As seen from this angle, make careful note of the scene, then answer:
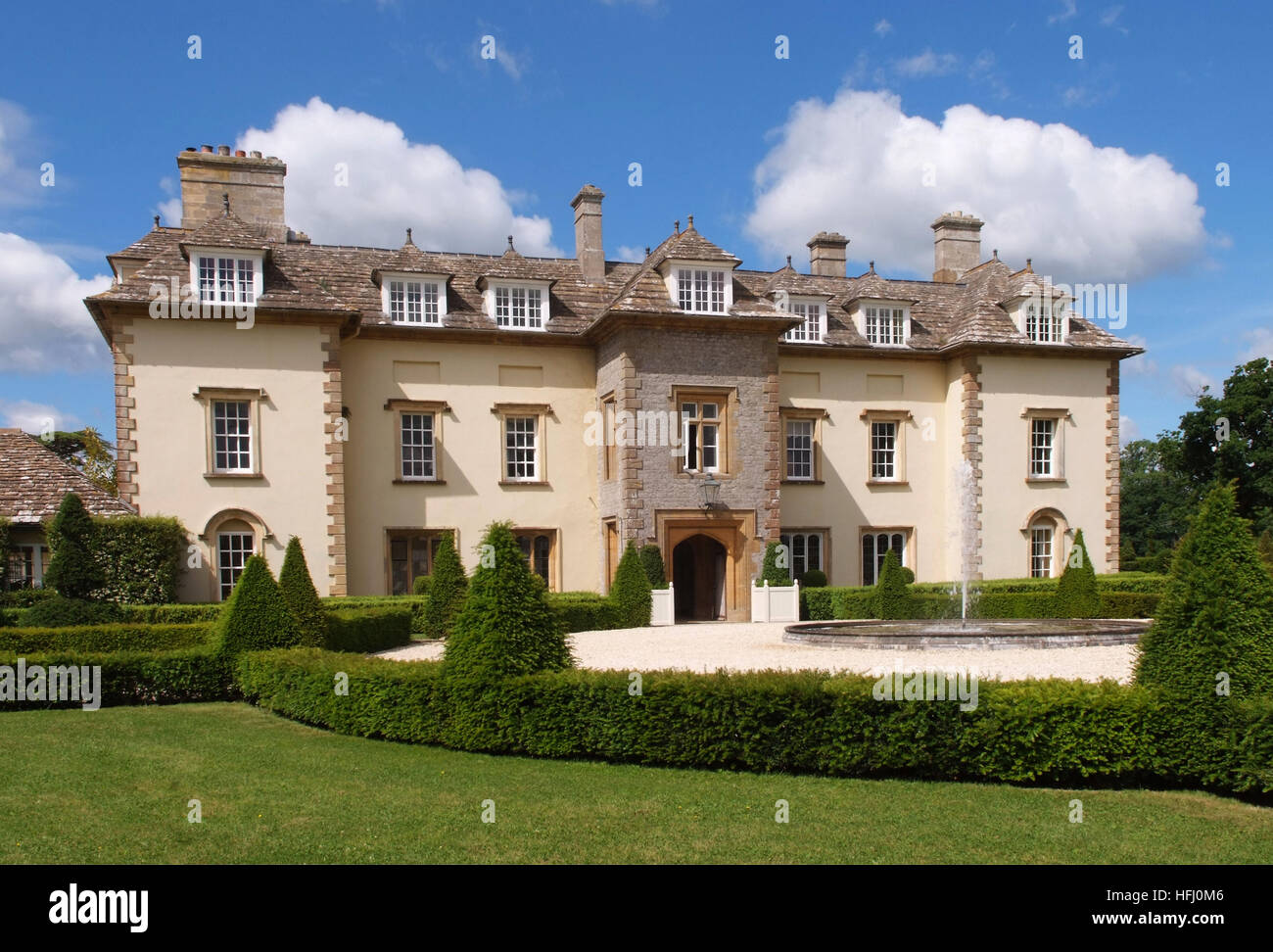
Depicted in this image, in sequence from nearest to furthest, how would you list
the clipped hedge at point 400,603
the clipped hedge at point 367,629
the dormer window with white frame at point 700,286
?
the clipped hedge at point 367,629, the clipped hedge at point 400,603, the dormer window with white frame at point 700,286

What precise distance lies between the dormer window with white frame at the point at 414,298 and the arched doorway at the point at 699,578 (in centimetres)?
945

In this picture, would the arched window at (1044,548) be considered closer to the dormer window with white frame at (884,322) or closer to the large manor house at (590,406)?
the large manor house at (590,406)

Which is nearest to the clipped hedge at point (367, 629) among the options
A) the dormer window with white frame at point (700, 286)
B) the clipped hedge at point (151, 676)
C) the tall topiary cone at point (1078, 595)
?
the clipped hedge at point (151, 676)

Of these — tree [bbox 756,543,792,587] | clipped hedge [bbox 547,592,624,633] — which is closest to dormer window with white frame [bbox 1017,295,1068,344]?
tree [bbox 756,543,792,587]

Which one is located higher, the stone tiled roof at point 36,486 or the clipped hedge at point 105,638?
the stone tiled roof at point 36,486

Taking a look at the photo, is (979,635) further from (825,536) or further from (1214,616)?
(825,536)

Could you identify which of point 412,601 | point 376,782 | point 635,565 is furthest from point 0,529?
point 376,782

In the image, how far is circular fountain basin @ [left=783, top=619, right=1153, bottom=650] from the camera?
1825 cm

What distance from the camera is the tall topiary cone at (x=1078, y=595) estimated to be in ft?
79.7

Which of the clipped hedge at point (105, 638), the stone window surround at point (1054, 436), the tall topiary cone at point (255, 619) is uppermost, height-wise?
the stone window surround at point (1054, 436)

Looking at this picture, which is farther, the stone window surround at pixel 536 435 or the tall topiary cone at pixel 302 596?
the stone window surround at pixel 536 435

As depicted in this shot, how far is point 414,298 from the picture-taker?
1148 inches
